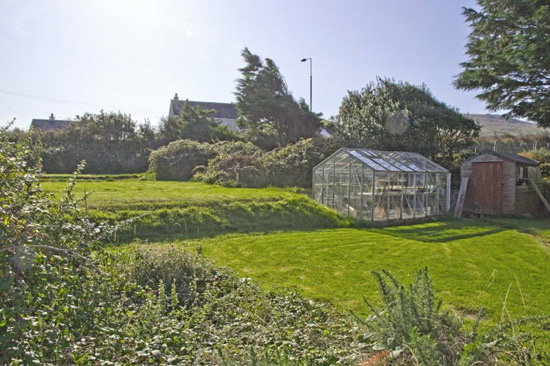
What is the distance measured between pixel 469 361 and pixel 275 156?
21035 mm

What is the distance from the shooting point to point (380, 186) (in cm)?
1427

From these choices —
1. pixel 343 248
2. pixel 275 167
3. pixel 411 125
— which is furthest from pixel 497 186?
pixel 343 248

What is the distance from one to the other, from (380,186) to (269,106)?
63.3 ft

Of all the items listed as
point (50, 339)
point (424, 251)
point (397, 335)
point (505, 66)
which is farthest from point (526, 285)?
point (505, 66)

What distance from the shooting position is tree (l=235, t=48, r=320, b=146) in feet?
104

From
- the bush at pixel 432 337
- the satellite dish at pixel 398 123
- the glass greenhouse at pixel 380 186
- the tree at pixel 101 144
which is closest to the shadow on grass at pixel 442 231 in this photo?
the glass greenhouse at pixel 380 186

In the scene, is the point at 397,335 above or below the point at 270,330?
above

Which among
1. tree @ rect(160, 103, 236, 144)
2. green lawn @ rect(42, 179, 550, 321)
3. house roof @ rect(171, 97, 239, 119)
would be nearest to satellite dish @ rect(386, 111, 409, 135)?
green lawn @ rect(42, 179, 550, 321)

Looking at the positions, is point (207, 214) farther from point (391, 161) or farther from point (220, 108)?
point (220, 108)

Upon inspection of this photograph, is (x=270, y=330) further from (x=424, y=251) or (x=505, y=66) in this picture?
(x=505, y=66)

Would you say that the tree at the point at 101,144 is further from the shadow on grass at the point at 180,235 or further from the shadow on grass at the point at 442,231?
the shadow on grass at the point at 442,231

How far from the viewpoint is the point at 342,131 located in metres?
24.6

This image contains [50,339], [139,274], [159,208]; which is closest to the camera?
[50,339]

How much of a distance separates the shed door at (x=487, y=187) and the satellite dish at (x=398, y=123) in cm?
451
